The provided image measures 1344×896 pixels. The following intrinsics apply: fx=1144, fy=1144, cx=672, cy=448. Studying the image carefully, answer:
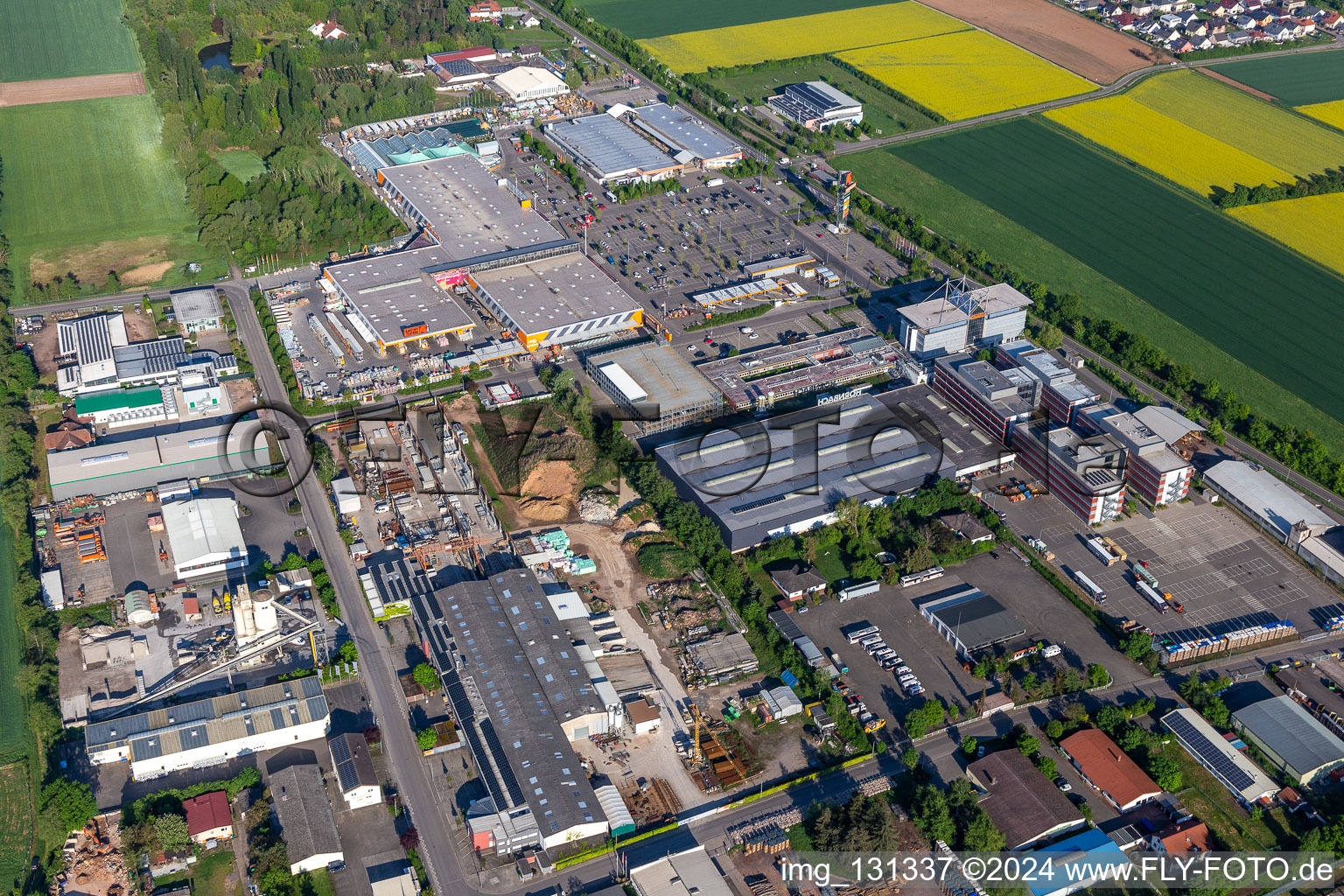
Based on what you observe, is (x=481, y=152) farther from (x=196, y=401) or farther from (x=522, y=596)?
(x=522, y=596)

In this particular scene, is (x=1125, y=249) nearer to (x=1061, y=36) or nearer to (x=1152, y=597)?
(x=1152, y=597)

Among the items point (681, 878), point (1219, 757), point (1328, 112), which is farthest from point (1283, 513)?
point (1328, 112)

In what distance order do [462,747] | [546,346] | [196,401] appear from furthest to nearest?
1. [546,346]
2. [196,401]
3. [462,747]

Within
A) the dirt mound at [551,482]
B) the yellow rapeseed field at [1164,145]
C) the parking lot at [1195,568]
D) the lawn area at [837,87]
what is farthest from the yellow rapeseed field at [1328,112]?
the dirt mound at [551,482]

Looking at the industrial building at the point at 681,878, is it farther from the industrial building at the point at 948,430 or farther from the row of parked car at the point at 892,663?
the industrial building at the point at 948,430

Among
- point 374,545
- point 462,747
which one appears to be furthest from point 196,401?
point 462,747

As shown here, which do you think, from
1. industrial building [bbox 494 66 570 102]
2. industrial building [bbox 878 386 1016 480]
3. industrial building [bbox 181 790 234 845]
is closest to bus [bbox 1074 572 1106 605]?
industrial building [bbox 878 386 1016 480]
